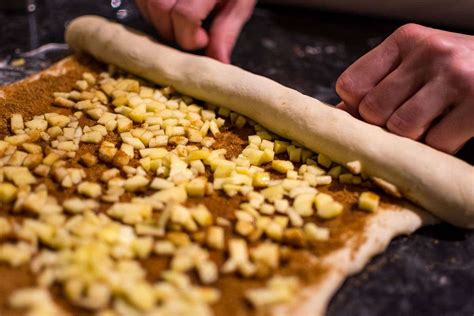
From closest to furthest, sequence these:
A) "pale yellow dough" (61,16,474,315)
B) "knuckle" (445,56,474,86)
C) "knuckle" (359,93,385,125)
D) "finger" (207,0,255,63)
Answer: "pale yellow dough" (61,16,474,315) → "knuckle" (445,56,474,86) → "knuckle" (359,93,385,125) → "finger" (207,0,255,63)

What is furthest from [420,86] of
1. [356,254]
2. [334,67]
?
[334,67]

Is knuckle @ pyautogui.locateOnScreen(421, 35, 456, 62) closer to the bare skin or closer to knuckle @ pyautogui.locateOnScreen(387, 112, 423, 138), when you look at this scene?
the bare skin

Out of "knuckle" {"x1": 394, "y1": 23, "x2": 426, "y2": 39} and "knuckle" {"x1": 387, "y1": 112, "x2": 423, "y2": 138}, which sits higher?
"knuckle" {"x1": 394, "y1": 23, "x2": 426, "y2": 39}

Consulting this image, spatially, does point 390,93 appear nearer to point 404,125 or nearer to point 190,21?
point 404,125

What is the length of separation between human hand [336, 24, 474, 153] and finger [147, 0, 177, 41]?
2.13 ft

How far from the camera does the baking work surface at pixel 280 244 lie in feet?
2.96

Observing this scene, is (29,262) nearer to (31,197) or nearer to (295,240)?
(31,197)

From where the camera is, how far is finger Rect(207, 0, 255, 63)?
169 cm

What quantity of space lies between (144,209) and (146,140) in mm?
293

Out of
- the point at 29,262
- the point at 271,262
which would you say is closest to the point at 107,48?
the point at 29,262

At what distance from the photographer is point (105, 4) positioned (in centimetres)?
221

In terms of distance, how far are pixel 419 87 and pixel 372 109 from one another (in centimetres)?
13

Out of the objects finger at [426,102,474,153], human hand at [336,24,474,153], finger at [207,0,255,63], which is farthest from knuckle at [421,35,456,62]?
finger at [207,0,255,63]

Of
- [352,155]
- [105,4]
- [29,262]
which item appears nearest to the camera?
[29,262]
